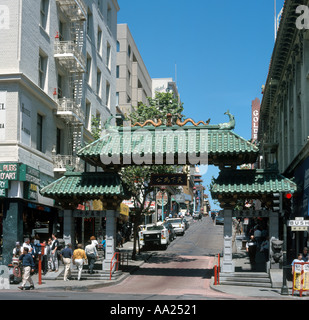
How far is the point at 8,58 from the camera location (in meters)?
26.4

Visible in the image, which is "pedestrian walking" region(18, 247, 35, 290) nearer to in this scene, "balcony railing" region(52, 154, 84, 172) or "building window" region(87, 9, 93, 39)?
"balcony railing" region(52, 154, 84, 172)

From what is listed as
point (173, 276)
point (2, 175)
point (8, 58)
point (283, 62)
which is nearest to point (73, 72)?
point (8, 58)

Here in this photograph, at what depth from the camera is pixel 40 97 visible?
29047 millimetres

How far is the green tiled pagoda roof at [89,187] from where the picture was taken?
23.3m

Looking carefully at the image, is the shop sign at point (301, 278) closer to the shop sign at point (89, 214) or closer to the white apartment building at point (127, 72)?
the shop sign at point (89, 214)

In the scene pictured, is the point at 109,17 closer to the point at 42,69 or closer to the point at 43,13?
the point at 43,13

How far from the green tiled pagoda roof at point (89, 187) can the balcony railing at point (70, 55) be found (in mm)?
11045

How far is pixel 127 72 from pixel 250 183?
4990 cm

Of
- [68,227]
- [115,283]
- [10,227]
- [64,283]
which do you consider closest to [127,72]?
[10,227]

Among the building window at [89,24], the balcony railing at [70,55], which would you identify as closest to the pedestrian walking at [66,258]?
the balcony railing at [70,55]

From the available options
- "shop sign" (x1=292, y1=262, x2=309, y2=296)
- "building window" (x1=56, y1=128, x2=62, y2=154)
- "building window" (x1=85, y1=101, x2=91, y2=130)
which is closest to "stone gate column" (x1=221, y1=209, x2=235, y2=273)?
"shop sign" (x1=292, y1=262, x2=309, y2=296)
